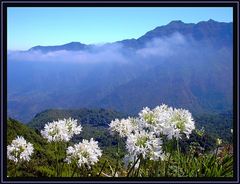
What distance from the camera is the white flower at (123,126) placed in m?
5.26

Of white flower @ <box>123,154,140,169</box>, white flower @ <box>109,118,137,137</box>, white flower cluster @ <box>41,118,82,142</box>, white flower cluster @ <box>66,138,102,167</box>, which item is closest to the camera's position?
white flower cluster @ <box>66,138,102,167</box>

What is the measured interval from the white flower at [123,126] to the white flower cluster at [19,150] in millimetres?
907

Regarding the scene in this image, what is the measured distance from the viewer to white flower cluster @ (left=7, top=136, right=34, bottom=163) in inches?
194

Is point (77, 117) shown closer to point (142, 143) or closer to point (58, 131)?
point (58, 131)

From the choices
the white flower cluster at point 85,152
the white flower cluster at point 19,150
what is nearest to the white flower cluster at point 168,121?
the white flower cluster at point 85,152

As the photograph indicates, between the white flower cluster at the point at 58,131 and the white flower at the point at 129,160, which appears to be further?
the white flower at the point at 129,160

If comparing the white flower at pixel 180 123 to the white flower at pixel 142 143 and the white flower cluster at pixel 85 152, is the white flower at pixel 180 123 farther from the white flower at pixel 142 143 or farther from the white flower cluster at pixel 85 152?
the white flower cluster at pixel 85 152

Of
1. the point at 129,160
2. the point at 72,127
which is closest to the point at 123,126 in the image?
the point at 129,160

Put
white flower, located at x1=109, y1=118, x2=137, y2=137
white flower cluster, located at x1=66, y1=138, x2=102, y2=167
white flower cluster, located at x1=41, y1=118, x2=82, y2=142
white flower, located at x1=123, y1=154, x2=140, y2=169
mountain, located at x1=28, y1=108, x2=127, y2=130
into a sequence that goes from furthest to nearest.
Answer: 1. mountain, located at x1=28, y1=108, x2=127, y2=130
2. white flower, located at x1=109, y1=118, x2=137, y2=137
3. white flower, located at x1=123, y1=154, x2=140, y2=169
4. white flower cluster, located at x1=41, y1=118, x2=82, y2=142
5. white flower cluster, located at x1=66, y1=138, x2=102, y2=167

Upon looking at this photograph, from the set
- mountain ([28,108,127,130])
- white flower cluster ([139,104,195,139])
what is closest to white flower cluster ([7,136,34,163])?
white flower cluster ([139,104,195,139])

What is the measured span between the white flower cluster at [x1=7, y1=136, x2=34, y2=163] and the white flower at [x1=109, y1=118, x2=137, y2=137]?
907mm

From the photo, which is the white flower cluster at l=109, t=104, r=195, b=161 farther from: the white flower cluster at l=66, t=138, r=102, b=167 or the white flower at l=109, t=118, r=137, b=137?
the white flower cluster at l=66, t=138, r=102, b=167

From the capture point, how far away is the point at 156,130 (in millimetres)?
4934

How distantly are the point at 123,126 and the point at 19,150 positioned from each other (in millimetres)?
1099
